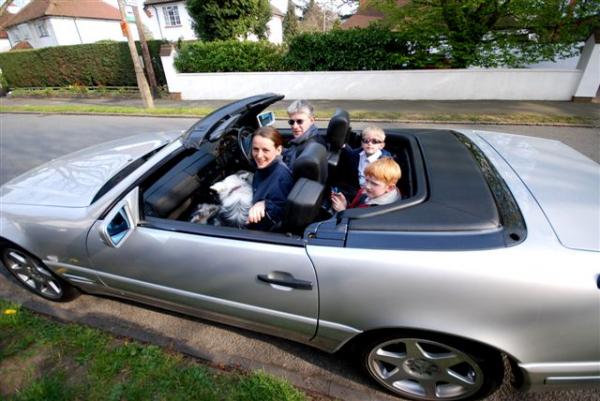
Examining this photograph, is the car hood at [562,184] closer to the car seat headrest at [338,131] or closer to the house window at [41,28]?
the car seat headrest at [338,131]

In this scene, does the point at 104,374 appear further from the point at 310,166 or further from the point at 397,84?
the point at 397,84

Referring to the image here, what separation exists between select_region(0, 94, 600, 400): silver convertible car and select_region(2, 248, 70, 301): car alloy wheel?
0.10 meters

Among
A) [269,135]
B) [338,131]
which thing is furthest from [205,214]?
[338,131]

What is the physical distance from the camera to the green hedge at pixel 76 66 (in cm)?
1484

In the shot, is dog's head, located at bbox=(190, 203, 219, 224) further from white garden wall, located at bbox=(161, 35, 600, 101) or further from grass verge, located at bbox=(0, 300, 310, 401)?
white garden wall, located at bbox=(161, 35, 600, 101)

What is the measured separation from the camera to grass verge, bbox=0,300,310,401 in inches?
71.5

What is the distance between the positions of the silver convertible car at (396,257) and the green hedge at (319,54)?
363 inches

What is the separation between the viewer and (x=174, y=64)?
1245 cm

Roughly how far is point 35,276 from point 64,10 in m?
35.6

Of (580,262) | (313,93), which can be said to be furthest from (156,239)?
(313,93)

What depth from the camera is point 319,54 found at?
10953mm

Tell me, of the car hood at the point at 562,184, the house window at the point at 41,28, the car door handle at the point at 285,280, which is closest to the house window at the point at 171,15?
the house window at the point at 41,28

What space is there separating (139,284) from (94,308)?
0.95 metres

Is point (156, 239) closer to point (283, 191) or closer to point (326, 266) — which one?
point (283, 191)
